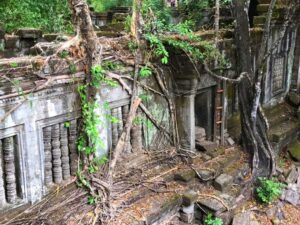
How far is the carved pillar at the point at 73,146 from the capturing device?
545 cm

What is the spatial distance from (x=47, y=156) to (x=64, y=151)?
28 centimetres

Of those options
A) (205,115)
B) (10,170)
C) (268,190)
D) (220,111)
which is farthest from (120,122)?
(268,190)

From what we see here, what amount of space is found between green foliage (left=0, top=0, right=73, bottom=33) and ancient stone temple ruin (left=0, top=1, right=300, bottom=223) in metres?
3.31

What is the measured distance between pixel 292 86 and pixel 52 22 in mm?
7008

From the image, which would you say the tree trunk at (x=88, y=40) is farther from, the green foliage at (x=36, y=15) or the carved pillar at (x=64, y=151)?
the green foliage at (x=36, y=15)

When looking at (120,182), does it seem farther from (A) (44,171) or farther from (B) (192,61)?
(B) (192,61)

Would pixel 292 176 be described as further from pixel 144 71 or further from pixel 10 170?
pixel 10 170

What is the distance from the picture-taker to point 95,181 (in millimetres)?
5691

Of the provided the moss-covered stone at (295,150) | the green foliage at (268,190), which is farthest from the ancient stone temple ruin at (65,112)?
the green foliage at (268,190)

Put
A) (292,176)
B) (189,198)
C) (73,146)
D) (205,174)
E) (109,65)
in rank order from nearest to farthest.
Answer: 1. (73,146)
2. (109,65)
3. (189,198)
4. (205,174)
5. (292,176)

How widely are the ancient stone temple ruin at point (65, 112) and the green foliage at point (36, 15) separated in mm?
3312

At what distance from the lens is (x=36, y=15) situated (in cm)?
1162

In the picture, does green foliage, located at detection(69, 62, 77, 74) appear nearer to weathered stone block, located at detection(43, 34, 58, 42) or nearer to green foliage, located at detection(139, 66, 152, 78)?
green foliage, located at detection(139, 66, 152, 78)

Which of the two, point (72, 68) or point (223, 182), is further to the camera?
point (223, 182)
